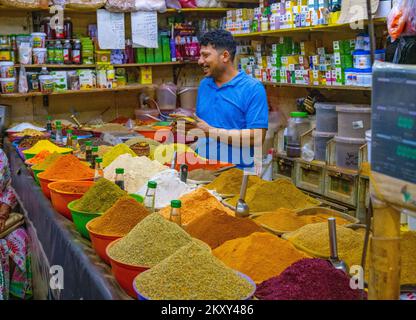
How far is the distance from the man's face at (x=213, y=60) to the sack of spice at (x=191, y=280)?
189 centimetres

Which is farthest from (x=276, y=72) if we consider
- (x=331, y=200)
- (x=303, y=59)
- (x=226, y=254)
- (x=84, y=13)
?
(x=226, y=254)

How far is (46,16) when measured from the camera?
4.84 m

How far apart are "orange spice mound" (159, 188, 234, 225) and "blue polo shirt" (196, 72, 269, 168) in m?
0.98

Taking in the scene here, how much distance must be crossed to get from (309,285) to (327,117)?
2.75m

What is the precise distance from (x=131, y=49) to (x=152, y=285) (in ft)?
13.5

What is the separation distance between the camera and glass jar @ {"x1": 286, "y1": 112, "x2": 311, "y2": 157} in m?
4.19

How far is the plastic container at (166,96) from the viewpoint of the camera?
5285 mm

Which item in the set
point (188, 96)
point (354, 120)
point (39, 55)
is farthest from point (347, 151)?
point (39, 55)

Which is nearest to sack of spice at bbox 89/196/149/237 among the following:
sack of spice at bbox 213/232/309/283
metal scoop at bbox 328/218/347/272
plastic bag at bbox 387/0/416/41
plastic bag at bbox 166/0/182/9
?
sack of spice at bbox 213/232/309/283

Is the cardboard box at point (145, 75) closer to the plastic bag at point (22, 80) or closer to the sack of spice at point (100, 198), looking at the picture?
the plastic bag at point (22, 80)

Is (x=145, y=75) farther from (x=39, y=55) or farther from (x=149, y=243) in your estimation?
(x=149, y=243)

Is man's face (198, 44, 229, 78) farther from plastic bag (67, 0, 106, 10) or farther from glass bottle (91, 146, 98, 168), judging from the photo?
plastic bag (67, 0, 106, 10)

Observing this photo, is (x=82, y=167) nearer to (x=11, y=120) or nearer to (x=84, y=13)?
(x=11, y=120)

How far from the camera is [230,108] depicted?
10.2 feet
